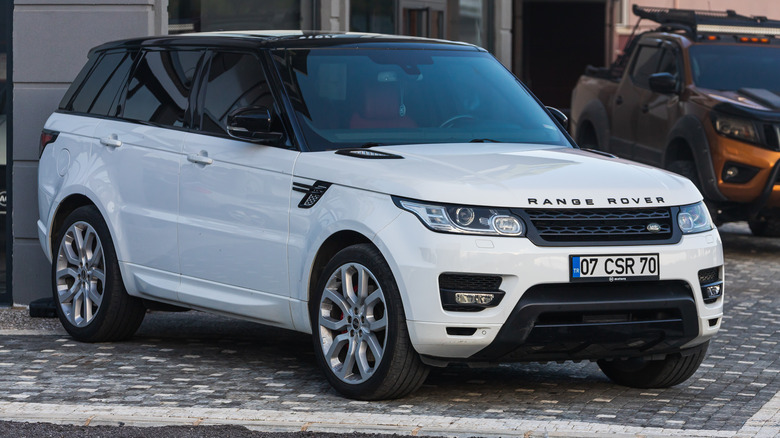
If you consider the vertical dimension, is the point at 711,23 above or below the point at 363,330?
above

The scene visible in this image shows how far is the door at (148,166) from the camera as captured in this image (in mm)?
7957

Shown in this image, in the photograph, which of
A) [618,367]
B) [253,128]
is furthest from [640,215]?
[253,128]

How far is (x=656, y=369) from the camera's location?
284 inches

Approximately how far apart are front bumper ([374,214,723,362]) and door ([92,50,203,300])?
187cm

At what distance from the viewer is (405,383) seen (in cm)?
661

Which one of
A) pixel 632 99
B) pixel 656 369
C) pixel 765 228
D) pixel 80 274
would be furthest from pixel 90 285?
pixel 765 228

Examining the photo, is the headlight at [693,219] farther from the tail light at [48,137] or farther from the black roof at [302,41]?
the tail light at [48,137]

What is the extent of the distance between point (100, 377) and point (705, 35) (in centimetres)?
940

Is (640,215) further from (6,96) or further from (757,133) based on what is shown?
(757,133)

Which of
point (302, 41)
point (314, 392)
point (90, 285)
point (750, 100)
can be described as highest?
point (302, 41)

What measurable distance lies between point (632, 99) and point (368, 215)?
31.9 ft

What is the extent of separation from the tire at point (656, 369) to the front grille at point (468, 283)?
1220 millimetres

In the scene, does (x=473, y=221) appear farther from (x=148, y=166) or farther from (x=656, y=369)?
(x=148, y=166)

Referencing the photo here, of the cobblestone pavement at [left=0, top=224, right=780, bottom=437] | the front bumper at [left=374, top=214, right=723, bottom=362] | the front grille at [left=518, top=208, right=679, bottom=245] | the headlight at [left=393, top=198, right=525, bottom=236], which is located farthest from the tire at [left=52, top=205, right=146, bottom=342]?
the front grille at [left=518, top=208, right=679, bottom=245]
